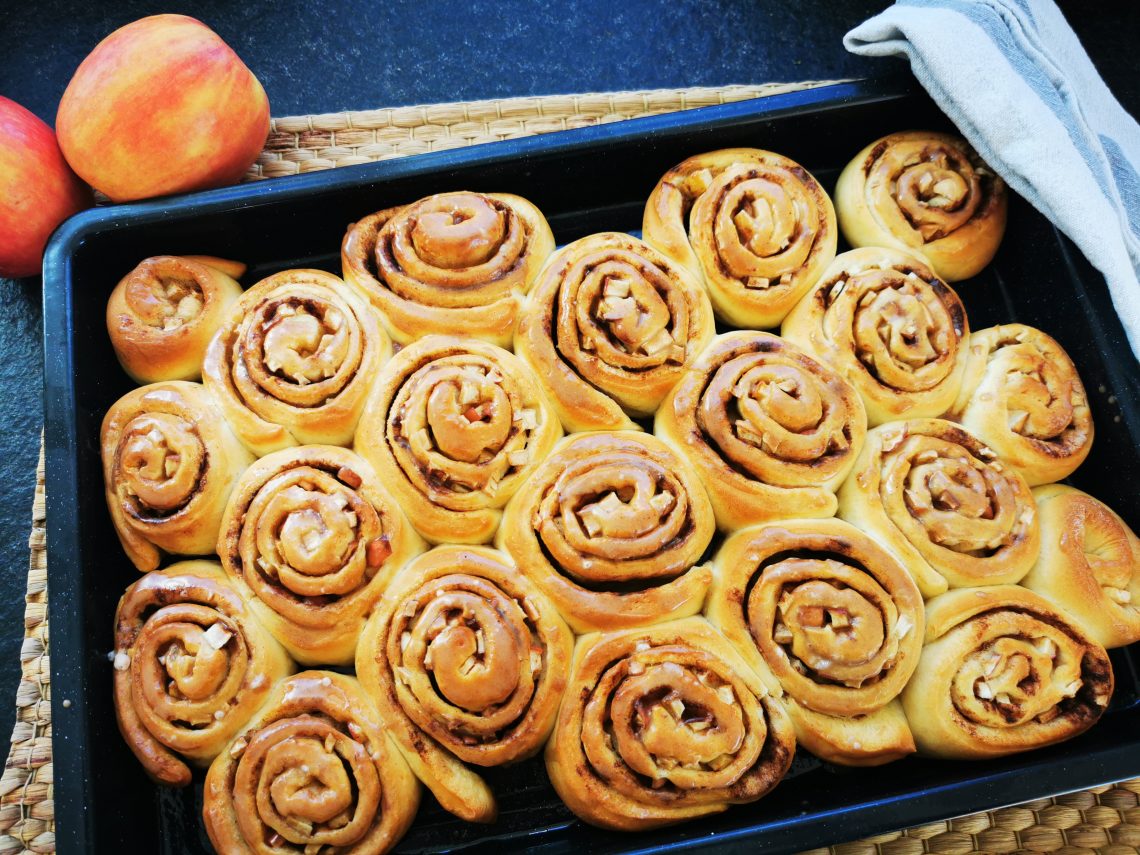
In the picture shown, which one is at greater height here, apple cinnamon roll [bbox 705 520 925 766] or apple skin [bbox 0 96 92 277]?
apple skin [bbox 0 96 92 277]

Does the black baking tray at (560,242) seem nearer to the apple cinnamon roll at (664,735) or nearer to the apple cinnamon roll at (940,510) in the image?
the apple cinnamon roll at (664,735)

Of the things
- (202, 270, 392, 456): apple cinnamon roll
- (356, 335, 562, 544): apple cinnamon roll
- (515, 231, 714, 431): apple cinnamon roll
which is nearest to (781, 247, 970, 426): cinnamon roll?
(515, 231, 714, 431): apple cinnamon roll

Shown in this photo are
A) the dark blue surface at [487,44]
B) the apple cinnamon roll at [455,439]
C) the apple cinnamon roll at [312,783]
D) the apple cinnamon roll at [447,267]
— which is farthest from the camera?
the dark blue surface at [487,44]

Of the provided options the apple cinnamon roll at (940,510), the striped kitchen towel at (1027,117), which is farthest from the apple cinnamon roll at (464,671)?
the striped kitchen towel at (1027,117)

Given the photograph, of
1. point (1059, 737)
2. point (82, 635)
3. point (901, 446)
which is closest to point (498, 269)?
point (901, 446)

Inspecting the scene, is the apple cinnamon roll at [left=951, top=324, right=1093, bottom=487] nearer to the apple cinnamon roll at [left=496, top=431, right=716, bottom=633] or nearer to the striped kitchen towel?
the striped kitchen towel

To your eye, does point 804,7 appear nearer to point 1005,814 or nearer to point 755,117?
point 755,117
